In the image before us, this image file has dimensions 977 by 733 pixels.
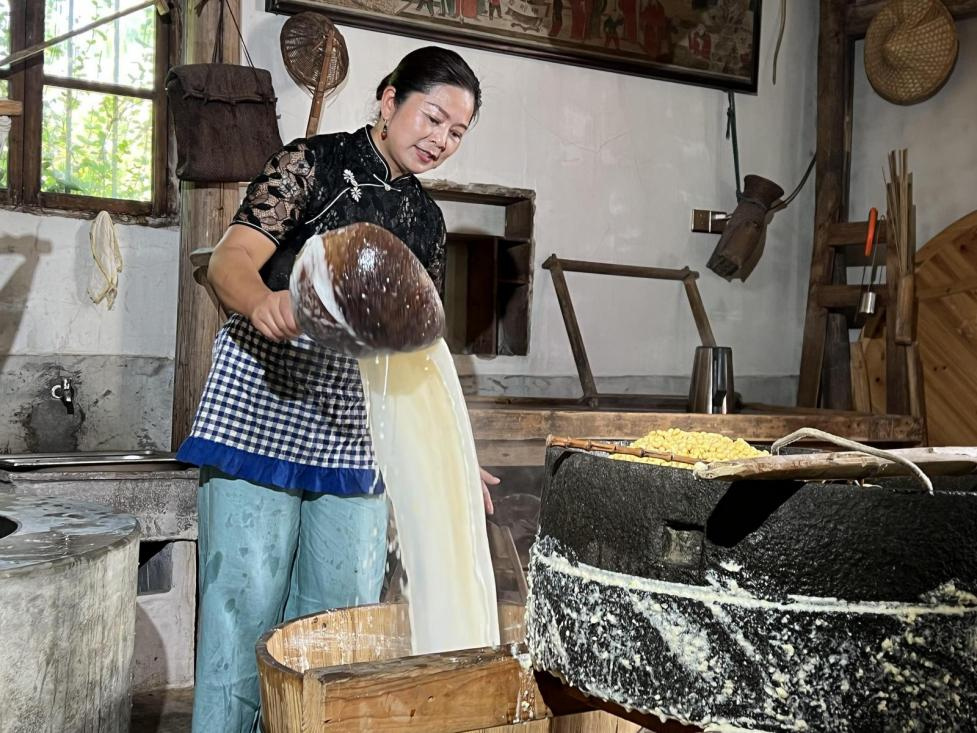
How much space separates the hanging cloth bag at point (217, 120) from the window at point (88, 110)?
55cm

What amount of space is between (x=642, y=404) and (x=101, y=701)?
3.46 metres

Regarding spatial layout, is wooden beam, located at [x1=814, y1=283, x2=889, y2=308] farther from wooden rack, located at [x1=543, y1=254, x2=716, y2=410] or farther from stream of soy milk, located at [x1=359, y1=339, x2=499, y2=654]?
stream of soy milk, located at [x1=359, y1=339, x2=499, y2=654]

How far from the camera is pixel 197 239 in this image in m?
4.21

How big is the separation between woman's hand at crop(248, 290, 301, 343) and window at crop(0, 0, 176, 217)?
302 cm

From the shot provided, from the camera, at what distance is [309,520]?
238cm

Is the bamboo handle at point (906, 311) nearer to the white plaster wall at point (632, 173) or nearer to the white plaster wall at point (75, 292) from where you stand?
the white plaster wall at point (632, 173)

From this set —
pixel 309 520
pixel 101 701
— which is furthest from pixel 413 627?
pixel 101 701

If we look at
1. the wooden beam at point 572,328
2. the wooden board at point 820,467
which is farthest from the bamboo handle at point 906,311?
the wooden board at point 820,467

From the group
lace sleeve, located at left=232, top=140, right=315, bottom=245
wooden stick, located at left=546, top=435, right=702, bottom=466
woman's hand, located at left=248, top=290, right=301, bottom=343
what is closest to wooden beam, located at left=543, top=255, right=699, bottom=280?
lace sleeve, located at left=232, top=140, right=315, bottom=245

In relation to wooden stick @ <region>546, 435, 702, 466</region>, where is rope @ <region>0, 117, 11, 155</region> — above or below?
above

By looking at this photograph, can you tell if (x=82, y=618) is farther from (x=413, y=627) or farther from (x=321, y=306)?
(x=321, y=306)

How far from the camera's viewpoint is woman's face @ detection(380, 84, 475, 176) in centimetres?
239

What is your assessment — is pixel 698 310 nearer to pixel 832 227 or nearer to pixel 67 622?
pixel 832 227

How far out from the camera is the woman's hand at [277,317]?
1.79 meters
